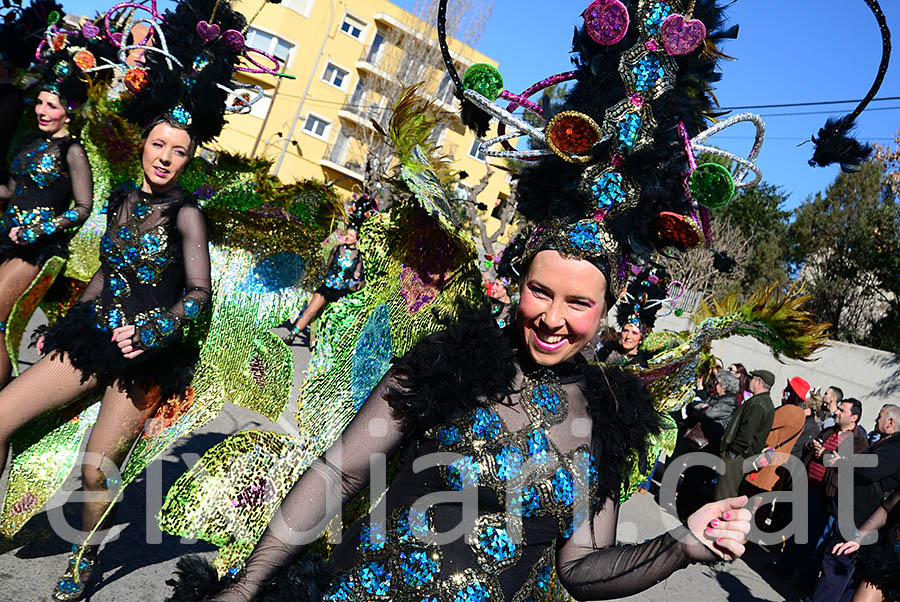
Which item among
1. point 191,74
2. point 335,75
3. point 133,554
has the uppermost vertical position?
point 335,75

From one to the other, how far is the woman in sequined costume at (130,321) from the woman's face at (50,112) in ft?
3.45

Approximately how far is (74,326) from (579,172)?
7.10 feet

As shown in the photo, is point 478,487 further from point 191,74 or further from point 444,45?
point 191,74

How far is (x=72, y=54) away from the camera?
4.00 meters

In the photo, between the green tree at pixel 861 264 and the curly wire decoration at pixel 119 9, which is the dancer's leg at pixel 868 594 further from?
the green tree at pixel 861 264

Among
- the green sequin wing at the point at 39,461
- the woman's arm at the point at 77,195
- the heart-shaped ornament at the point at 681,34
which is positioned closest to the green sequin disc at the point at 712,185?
the heart-shaped ornament at the point at 681,34

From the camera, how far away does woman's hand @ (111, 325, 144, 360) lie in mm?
2859

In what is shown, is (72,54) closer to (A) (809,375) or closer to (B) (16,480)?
(B) (16,480)

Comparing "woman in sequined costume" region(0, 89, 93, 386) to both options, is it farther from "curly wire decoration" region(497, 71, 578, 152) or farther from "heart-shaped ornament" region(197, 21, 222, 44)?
"curly wire decoration" region(497, 71, 578, 152)

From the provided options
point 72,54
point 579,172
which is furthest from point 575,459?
point 72,54

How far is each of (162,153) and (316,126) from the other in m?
34.0

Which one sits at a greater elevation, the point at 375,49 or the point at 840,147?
the point at 375,49

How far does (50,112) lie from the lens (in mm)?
3812

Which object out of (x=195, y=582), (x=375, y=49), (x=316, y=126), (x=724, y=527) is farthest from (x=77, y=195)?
(x=375, y=49)
